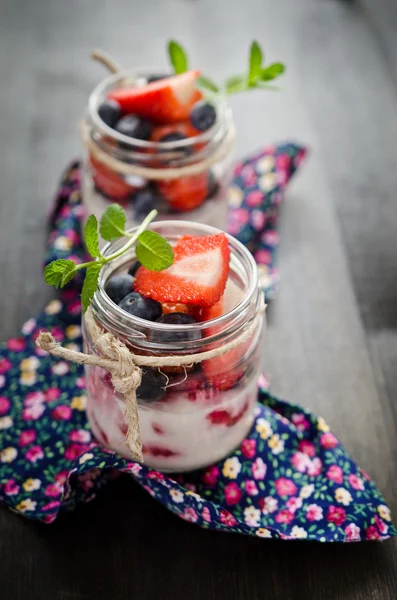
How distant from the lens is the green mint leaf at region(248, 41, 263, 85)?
123 centimetres

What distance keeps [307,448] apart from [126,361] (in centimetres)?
37

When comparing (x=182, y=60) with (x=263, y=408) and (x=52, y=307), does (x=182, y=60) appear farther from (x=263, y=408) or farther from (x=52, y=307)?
(x=263, y=408)

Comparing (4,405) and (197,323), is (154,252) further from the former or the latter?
(4,405)

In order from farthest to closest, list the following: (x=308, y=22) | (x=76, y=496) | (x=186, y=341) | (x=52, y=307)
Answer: (x=308, y=22) → (x=52, y=307) → (x=76, y=496) → (x=186, y=341)

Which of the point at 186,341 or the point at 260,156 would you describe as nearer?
the point at 186,341

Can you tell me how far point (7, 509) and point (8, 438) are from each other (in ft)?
0.37

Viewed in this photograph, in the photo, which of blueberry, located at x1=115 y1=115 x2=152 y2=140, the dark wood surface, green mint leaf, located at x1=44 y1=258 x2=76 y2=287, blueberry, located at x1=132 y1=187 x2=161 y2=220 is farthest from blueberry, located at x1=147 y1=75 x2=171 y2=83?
green mint leaf, located at x1=44 y1=258 x2=76 y2=287

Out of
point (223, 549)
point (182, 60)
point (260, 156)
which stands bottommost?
point (223, 549)

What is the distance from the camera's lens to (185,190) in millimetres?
A: 1257

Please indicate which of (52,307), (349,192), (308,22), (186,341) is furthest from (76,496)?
(308,22)

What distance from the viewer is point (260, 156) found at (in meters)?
1.53

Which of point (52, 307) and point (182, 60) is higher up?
point (182, 60)

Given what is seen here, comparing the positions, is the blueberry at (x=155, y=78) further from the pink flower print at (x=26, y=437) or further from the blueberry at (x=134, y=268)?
the pink flower print at (x=26, y=437)

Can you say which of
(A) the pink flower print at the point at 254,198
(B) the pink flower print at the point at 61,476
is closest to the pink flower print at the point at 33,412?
(B) the pink flower print at the point at 61,476
